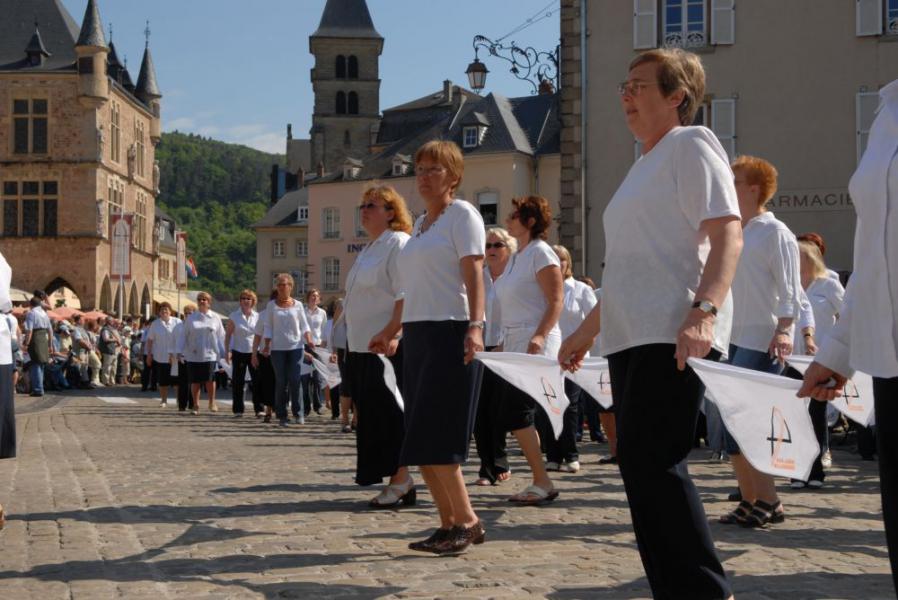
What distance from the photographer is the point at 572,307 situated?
41.2 feet

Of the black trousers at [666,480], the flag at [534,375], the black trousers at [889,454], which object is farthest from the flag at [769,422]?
the flag at [534,375]

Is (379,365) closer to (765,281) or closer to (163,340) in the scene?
(765,281)

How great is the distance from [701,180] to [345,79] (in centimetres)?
11276

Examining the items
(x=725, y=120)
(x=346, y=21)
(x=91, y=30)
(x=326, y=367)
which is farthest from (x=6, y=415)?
(x=346, y=21)

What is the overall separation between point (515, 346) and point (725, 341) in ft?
15.3

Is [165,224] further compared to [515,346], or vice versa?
[165,224]

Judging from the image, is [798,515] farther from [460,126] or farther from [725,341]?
[460,126]

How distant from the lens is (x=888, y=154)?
3.73 metres

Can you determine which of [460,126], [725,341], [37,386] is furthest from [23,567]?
[460,126]

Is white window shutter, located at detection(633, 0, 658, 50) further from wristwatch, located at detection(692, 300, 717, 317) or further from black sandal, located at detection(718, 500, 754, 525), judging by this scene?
wristwatch, located at detection(692, 300, 717, 317)

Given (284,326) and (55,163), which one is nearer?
(284,326)

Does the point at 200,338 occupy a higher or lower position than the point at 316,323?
lower

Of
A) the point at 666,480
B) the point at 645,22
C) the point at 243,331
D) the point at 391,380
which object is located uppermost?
the point at 645,22

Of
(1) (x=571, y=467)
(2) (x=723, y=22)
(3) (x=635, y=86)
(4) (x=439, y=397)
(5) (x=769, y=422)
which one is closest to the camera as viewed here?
(3) (x=635, y=86)
